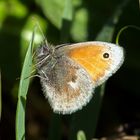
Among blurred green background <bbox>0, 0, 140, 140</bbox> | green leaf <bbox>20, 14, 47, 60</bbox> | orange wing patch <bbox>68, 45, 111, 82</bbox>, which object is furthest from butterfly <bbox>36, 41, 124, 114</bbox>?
green leaf <bbox>20, 14, 47, 60</bbox>

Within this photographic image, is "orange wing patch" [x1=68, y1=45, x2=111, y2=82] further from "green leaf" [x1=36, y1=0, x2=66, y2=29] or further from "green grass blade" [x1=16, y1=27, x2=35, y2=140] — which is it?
"green leaf" [x1=36, y1=0, x2=66, y2=29]

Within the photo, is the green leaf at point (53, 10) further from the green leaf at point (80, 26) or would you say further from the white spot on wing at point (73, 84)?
the white spot on wing at point (73, 84)

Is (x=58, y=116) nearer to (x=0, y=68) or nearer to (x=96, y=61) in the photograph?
(x=96, y=61)

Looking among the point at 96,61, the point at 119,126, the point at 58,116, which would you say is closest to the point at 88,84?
the point at 96,61

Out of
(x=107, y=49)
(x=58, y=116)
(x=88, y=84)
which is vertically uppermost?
(x=107, y=49)

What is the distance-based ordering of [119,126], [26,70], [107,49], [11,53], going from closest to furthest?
[26,70]
[107,49]
[119,126]
[11,53]

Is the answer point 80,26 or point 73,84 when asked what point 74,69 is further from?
point 80,26
